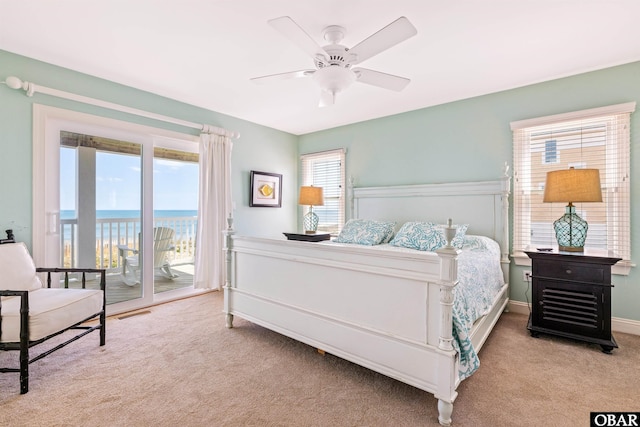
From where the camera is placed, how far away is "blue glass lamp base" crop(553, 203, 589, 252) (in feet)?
8.28

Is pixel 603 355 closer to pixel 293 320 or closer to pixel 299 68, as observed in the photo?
pixel 293 320

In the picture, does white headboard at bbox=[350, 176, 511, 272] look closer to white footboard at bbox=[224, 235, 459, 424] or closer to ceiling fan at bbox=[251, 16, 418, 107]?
ceiling fan at bbox=[251, 16, 418, 107]

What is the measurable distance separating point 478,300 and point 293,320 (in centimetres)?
136

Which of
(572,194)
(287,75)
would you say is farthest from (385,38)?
(572,194)

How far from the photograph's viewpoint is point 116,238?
3258mm

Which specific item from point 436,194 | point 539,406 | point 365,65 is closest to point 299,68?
point 365,65

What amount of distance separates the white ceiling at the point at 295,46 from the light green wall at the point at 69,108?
12 centimetres

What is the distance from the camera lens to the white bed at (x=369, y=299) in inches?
62.1

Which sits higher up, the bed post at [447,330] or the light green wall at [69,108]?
the light green wall at [69,108]

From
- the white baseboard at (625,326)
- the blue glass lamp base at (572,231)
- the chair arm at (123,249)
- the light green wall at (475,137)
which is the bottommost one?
the white baseboard at (625,326)

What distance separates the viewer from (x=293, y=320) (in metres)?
2.33

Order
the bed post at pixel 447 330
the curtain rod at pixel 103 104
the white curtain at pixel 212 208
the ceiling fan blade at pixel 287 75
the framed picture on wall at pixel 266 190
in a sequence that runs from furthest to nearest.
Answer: the framed picture on wall at pixel 266 190, the white curtain at pixel 212 208, the curtain rod at pixel 103 104, the ceiling fan blade at pixel 287 75, the bed post at pixel 447 330

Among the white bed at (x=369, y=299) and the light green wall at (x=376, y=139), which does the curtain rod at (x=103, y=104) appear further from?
the white bed at (x=369, y=299)

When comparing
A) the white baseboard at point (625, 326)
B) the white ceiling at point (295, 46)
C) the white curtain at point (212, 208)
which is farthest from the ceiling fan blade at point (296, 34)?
the white baseboard at point (625, 326)
